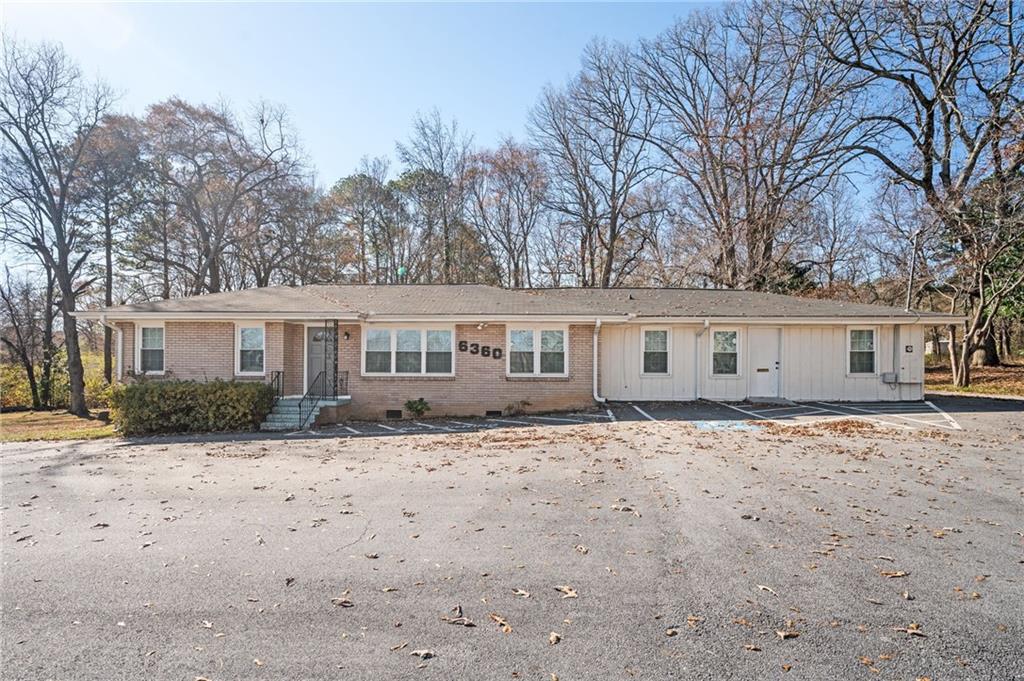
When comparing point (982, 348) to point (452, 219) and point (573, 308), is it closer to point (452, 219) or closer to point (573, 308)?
point (573, 308)

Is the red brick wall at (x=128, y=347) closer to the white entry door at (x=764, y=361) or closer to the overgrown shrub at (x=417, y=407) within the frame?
the overgrown shrub at (x=417, y=407)

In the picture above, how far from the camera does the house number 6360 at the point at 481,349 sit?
14195mm

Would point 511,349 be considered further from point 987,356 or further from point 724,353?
point 987,356

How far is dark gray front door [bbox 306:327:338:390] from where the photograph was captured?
14539 mm

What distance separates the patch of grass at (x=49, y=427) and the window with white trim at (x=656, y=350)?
1328 cm

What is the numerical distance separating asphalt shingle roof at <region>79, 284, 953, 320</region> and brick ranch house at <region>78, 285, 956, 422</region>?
78 millimetres

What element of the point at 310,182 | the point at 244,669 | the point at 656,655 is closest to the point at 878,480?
the point at 656,655

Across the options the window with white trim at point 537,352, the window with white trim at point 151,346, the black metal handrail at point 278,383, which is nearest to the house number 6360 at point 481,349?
the window with white trim at point 537,352

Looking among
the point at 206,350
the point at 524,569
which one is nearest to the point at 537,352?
the point at 206,350

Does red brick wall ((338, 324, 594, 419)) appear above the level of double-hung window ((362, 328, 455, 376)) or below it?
below

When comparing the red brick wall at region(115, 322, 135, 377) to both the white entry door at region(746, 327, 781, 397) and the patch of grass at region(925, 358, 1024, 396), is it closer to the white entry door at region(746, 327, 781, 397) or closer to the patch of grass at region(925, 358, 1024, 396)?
the white entry door at region(746, 327, 781, 397)

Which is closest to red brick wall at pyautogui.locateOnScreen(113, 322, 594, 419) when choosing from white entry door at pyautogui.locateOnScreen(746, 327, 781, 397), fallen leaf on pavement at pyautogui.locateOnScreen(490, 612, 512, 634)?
white entry door at pyautogui.locateOnScreen(746, 327, 781, 397)

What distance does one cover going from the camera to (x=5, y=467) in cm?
894

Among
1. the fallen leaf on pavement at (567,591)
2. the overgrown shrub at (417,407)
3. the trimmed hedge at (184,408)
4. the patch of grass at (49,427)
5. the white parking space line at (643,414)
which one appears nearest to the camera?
the fallen leaf on pavement at (567,591)
